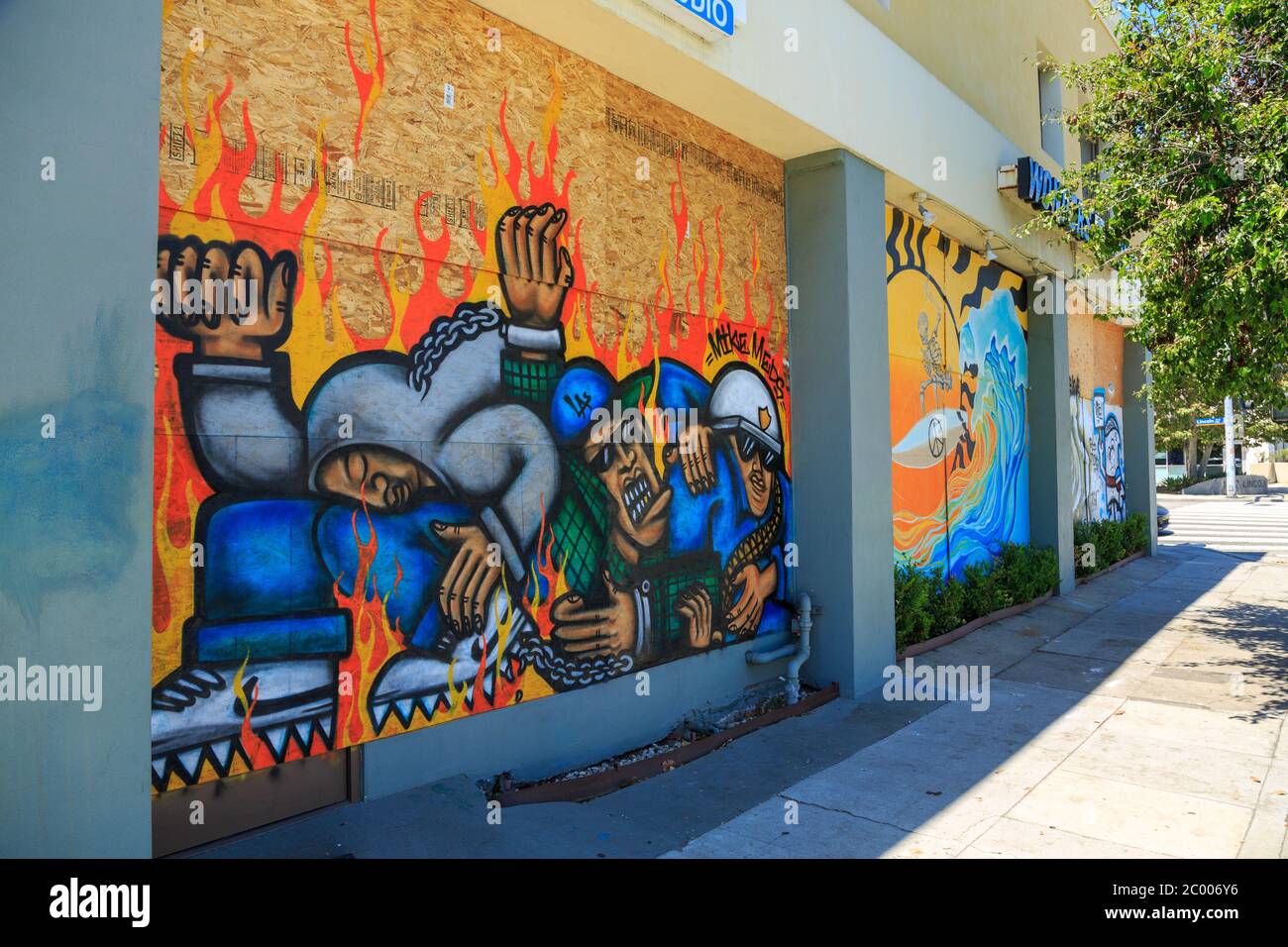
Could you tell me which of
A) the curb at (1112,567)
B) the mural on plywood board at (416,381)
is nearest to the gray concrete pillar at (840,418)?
the mural on plywood board at (416,381)

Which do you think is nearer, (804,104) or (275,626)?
(275,626)

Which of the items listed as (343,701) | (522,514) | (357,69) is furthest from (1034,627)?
(357,69)

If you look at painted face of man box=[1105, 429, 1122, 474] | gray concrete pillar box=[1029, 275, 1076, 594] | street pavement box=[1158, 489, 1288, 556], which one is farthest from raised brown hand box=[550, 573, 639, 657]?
street pavement box=[1158, 489, 1288, 556]

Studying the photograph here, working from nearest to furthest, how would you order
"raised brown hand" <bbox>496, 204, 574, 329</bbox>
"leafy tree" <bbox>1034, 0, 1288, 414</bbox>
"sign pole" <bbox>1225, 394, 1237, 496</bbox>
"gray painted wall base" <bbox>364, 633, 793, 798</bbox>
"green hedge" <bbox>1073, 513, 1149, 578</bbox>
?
"gray painted wall base" <bbox>364, 633, 793, 798</bbox>
"raised brown hand" <bbox>496, 204, 574, 329</bbox>
"leafy tree" <bbox>1034, 0, 1288, 414</bbox>
"green hedge" <bbox>1073, 513, 1149, 578</bbox>
"sign pole" <bbox>1225, 394, 1237, 496</bbox>

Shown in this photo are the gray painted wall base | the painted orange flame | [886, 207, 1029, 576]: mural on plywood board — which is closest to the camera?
the painted orange flame

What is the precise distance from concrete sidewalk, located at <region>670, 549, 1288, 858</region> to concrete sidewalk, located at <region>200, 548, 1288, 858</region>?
2 cm

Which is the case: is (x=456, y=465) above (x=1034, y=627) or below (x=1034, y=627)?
above

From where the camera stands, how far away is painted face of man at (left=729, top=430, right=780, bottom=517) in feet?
24.2

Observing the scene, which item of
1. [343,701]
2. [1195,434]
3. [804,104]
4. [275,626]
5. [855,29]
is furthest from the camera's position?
[1195,434]

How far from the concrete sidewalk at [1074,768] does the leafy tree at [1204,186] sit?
2.92 metres

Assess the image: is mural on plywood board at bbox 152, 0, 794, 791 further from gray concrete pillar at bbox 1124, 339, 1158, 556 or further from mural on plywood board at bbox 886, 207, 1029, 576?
gray concrete pillar at bbox 1124, 339, 1158, 556

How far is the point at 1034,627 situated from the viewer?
35.0 feet
